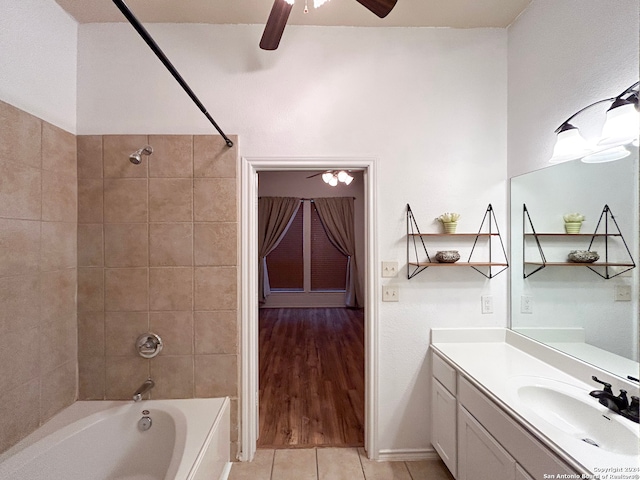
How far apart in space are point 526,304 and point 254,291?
174 cm

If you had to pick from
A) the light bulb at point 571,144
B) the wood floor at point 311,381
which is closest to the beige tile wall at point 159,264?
the wood floor at point 311,381

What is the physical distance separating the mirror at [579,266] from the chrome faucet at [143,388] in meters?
2.36

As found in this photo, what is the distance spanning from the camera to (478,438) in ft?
4.47

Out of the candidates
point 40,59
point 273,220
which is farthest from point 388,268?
point 273,220

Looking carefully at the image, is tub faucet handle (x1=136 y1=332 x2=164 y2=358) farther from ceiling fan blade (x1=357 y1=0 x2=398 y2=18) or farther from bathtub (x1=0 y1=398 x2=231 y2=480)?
ceiling fan blade (x1=357 y1=0 x2=398 y2=18)

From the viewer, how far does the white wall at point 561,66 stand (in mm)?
1250

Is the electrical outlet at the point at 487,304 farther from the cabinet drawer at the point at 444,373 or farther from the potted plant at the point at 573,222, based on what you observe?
the potted plant at the point at 573,222

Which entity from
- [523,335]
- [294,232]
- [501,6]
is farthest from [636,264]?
[294,232]

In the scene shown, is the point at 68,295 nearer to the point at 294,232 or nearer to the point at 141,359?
the point at 141,359

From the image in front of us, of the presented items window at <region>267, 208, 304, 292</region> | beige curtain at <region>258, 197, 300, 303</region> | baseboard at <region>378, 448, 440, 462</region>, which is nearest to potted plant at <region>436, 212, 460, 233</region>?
baseboard at <region>378, 448, 440, 462</region>

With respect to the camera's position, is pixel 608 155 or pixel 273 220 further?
pixel 273 220

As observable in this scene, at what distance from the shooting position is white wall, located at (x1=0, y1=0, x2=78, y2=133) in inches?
55.9

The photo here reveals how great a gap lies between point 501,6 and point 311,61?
1.20 metres

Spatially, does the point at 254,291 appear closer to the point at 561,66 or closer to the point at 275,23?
the point at 275,23
